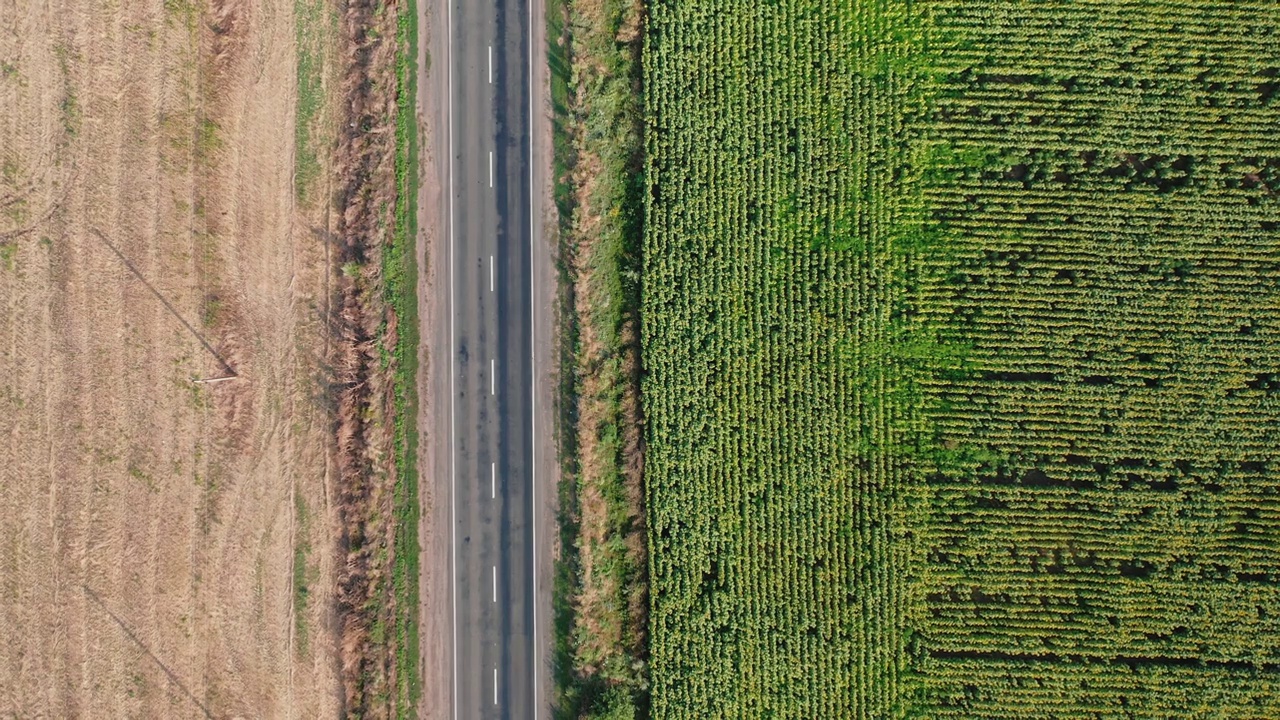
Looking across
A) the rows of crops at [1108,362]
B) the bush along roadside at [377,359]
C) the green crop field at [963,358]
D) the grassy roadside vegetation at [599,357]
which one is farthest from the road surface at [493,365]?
the rows of crops at [1108,362]

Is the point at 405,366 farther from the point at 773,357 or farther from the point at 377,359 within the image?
the point at 773,357

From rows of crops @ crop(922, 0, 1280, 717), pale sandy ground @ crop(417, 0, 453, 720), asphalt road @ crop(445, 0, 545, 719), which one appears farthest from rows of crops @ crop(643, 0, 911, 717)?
pale sandy ground @ crop(417, 0, 453, 720)

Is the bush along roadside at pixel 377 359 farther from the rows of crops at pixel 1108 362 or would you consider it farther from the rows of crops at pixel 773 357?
the rows of crops at pixel 1108 362

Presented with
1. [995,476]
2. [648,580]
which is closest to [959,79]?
[995,476]

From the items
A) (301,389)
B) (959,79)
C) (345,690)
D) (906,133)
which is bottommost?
(345,690)

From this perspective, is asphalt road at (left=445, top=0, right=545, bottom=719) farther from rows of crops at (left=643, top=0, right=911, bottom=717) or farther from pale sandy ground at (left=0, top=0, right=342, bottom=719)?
pale sandy ground at (left=0, top=0, right=342, bottom=719)

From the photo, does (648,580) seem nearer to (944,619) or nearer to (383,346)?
(944,619)

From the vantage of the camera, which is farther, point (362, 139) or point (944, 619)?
point (362, 139)

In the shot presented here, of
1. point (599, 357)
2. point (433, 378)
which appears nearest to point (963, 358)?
point (599, 357)
